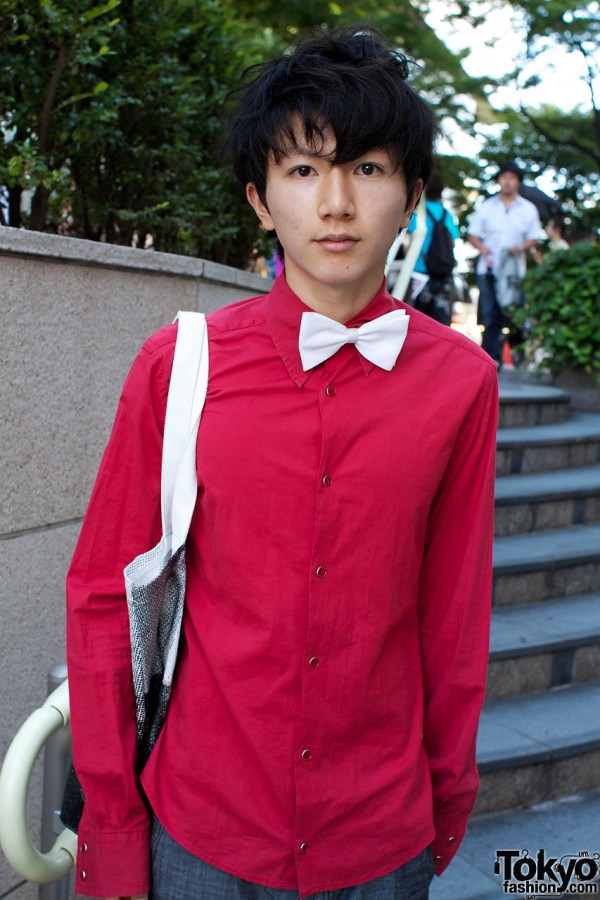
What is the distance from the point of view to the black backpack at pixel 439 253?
666cm

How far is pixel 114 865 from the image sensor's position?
151 centimetres

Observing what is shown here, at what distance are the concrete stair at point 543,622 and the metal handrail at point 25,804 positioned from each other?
6.67 ft

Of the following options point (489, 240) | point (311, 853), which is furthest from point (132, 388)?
point (489, 240)

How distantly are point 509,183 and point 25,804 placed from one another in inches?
298

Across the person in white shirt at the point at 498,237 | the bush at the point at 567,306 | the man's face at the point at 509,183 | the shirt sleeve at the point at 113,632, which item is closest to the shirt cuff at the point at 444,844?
the shirt sleeve at the point at 113,632

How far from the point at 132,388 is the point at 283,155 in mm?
446

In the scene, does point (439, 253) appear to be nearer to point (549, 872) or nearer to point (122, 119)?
point (122, 119)

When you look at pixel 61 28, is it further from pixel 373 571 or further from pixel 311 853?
pixel 311 853

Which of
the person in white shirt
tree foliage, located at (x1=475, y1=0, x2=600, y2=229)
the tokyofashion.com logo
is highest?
tree foliage, located at (x1=475, y1=0, x2=600, y2=229)

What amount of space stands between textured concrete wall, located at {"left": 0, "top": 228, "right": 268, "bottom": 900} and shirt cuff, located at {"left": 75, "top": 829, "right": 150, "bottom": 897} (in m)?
1.07

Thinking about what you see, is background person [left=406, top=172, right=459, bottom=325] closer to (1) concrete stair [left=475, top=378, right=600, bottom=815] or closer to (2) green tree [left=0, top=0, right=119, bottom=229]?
(1) concrete stair [left=475, top=378, right=600, bottom=815]

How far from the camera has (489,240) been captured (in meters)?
8.28

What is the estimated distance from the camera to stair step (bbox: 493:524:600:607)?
4.46 m

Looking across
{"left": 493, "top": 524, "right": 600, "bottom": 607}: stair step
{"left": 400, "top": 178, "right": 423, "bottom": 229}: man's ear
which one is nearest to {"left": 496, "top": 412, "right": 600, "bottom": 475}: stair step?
{"left": 493, "top": 524, "right": 600, "bottom": 607}: stair step
